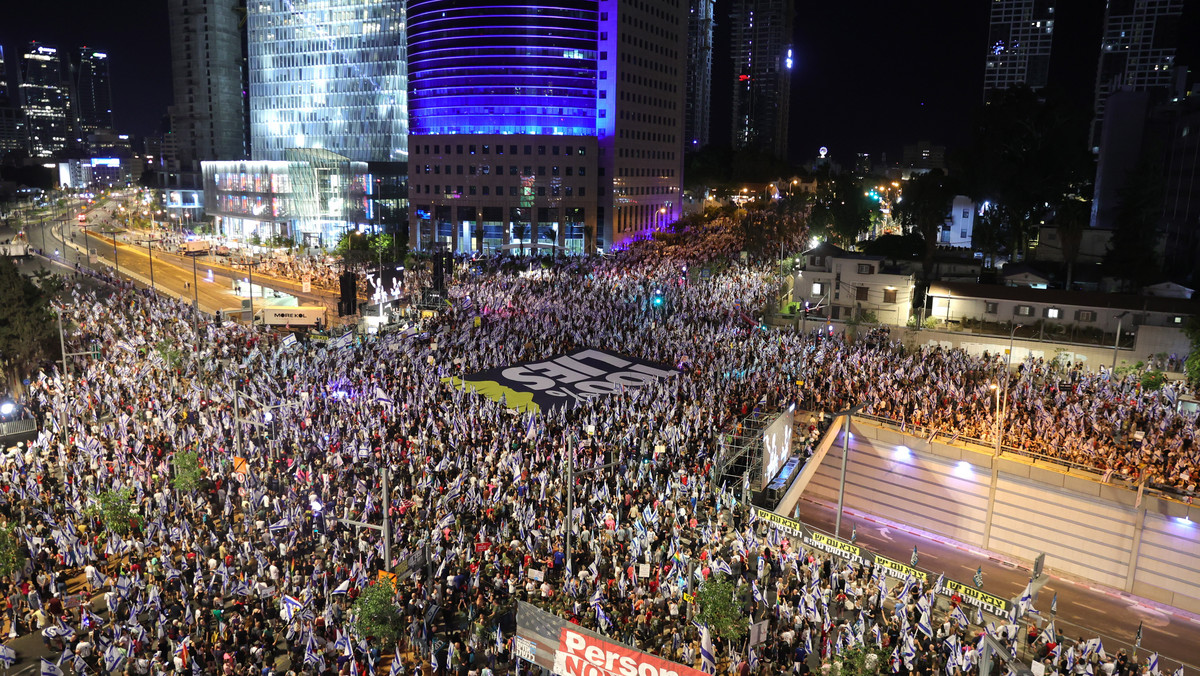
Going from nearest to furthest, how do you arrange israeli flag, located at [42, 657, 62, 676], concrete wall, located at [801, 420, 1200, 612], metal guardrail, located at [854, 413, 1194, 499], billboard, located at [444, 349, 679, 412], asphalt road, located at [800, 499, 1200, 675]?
israeli flag, located at [42, 657, 62, 676] → asphalt road, located at [800, 499, 1200, 675] → metal guardrail, located at [854, 413, 1194, 499] → concrete wall, located at [801, 420, 1200, 612] → billboard, located at [444, 349, 679, 412]

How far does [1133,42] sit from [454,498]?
599ft

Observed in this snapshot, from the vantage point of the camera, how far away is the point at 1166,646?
759 inches

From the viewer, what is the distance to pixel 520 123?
88.6 meters

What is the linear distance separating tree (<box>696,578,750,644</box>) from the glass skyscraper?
9667 centimetres

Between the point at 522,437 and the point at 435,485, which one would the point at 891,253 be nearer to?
the point at 522,437

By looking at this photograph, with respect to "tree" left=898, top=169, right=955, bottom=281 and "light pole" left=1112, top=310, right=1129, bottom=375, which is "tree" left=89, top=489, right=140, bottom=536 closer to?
"light pole" left=1112, top=310, right=1129, bottom=375

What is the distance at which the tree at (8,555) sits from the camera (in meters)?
16.7

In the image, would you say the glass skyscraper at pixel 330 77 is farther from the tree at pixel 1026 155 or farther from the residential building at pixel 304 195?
the tree at pixel 1026 155

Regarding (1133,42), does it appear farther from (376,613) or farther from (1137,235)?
(376,613)

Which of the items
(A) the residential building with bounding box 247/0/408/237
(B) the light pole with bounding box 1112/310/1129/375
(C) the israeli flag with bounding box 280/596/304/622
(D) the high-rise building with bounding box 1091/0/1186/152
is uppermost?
(D) the high-rise building with bounding box 1091/0/1186/152

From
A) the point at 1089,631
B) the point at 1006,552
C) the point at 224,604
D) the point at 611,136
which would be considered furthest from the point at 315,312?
the point at 611,136

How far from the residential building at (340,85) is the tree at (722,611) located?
89041 mm

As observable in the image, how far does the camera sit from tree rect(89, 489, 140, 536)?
18422mm

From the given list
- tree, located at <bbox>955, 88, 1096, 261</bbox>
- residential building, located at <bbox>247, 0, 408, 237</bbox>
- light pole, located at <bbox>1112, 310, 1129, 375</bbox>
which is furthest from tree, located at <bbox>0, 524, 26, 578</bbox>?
residential building, located at <bbox>247, 0, 408, 237</bbox>
